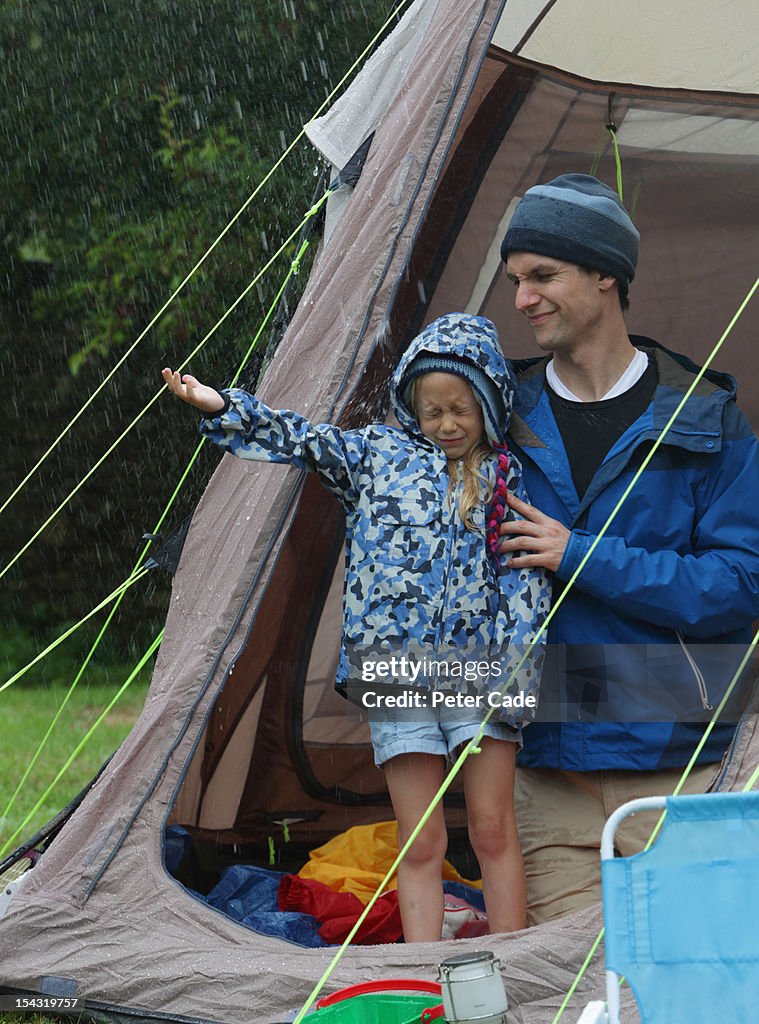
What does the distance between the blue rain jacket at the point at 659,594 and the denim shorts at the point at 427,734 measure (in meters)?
0.21

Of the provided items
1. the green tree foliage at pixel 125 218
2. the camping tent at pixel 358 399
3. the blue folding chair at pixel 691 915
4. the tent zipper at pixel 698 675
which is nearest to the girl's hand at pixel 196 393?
the camping tent at pixel 358 399

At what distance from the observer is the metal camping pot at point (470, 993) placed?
77.5 inches

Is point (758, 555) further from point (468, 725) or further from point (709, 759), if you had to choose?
point (468, 725)

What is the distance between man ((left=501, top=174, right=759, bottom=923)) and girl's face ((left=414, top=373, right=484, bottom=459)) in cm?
14

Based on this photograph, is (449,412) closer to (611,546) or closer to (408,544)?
(408,544)

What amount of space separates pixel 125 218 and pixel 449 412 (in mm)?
5207

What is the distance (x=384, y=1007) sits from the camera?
213cm

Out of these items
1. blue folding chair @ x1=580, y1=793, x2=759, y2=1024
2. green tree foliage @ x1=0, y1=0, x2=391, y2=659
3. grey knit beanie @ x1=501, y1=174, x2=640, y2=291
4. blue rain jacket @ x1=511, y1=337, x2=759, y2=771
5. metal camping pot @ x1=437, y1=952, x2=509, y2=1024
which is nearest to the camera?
blue folding chair @ x1=580, y1=793, x2=759, y2=1024

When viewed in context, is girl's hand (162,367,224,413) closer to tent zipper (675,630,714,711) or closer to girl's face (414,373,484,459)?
girl's face (414,373,484,459)

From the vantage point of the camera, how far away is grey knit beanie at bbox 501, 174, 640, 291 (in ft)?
8.89

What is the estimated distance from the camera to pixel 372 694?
2.56 meters

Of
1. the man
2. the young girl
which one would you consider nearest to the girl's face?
the young girl

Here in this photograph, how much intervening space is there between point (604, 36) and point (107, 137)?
4.49m

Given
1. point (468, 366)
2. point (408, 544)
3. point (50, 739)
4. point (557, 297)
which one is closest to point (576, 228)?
point (557, 297)
